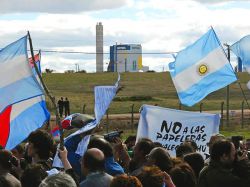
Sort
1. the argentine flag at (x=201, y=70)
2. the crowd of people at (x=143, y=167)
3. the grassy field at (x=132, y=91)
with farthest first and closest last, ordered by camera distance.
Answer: the grassy field at (x=132, y=91)
the argentine flag at (x=201, y=70)
the crowd of people at (x=143, y=167)

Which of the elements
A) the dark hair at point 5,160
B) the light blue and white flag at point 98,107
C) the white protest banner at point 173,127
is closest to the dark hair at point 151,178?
the dark hair at point 5,160

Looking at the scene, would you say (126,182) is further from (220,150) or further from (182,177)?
(220,150)

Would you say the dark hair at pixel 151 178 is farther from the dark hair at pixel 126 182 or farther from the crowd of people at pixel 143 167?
the dark hair at pixel 126 182

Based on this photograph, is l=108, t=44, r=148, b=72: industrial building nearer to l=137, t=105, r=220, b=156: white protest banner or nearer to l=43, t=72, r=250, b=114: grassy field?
l=43, t=72, r=250, b=114: grassy field

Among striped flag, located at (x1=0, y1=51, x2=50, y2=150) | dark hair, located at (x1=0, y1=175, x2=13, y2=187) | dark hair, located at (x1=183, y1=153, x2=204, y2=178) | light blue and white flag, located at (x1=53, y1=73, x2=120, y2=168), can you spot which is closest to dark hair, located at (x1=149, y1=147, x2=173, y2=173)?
dark hair, located at (x1=183, y1=153, x2=204, y2=178)

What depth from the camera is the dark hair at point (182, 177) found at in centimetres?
785

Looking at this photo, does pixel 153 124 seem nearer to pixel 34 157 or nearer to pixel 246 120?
pixel 34 157

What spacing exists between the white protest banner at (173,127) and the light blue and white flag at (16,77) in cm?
292

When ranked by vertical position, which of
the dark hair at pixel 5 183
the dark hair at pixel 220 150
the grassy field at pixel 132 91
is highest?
the dark hair at pixel 220 150

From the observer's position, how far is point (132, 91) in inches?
2717

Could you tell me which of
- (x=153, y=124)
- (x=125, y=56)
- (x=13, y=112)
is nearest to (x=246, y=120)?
(x=153, y=124)

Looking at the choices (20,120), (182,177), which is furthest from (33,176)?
(20,120)

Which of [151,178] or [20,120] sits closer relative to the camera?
[151,178]

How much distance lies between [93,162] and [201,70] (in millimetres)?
10099
